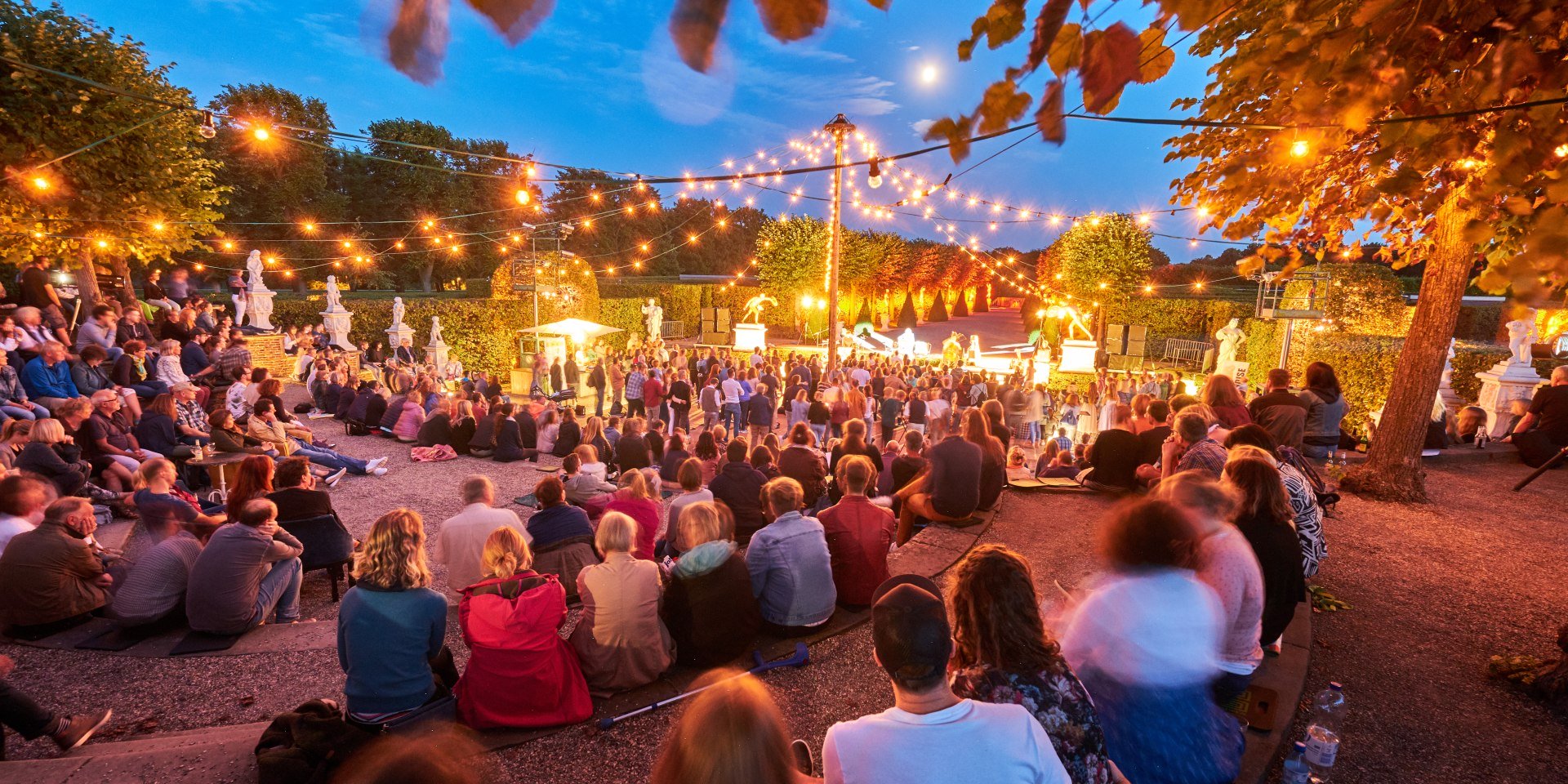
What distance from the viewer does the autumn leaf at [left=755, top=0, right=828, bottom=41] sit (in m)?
1.18

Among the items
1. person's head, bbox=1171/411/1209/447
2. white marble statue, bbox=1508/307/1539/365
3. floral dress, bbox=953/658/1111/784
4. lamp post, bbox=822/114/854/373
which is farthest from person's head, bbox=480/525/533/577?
white marble statue, bbox=1508/307/1539/365

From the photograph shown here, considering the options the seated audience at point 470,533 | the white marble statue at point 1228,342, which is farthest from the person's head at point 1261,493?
the white marble statue at point 1228,342

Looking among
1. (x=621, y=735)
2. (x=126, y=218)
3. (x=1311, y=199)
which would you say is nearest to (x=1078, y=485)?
(x=1311, y=199)

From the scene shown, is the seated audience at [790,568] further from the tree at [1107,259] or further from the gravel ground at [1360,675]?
the tree at [1107,259]

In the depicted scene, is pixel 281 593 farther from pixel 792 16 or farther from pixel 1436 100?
pixel 1436 100

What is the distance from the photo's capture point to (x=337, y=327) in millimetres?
18766

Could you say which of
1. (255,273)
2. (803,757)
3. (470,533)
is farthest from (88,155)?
(803,757)

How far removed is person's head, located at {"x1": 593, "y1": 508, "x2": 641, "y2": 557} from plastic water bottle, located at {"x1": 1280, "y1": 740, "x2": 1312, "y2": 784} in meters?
3.13

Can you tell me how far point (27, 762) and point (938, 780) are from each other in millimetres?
3762

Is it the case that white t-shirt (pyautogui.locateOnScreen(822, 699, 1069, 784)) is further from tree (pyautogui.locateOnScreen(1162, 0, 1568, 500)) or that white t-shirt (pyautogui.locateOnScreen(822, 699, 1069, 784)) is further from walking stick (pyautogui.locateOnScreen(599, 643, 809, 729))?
walking stick (pyautogui.locateOnScreen(599, 643, 809, 729))

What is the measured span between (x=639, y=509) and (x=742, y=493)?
0.91m

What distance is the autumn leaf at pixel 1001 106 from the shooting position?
164cm

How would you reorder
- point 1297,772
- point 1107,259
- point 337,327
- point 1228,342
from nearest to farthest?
point 1297,772, point 1228,342, point 337,327, point 1107,259

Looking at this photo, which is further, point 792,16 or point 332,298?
point 332,298
